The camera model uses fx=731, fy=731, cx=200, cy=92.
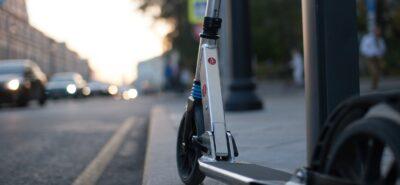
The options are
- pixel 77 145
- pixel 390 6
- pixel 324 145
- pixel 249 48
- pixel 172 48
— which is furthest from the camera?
pixel 172 48

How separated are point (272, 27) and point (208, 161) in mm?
36562

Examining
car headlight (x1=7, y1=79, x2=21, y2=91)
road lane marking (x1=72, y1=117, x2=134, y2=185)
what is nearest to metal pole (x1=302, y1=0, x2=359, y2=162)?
road lane marking (x1=72, y1=117, x2=134, y2=185)

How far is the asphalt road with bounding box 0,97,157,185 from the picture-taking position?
617 centimetres

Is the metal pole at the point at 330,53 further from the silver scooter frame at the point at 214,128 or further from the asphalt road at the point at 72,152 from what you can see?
the asphalt road at the point at 72,152

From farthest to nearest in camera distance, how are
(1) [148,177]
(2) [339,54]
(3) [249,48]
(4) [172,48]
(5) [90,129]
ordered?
(4) [172,48]
(3) [249,48]
(5) [90,129]
(1) [148,177]
(2) [339,54]

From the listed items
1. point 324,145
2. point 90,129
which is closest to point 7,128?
point 90,129

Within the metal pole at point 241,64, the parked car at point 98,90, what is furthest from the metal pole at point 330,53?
the parked car at point 98,90

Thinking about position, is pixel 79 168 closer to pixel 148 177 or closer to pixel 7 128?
pixel 148 177

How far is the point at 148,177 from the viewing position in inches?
214

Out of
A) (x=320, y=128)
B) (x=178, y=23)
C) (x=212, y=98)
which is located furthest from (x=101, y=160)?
(x=178, y=23)

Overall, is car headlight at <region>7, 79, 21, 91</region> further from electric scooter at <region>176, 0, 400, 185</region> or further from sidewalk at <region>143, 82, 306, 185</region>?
electric scooter at <region>176, 0, 400, 185</region>

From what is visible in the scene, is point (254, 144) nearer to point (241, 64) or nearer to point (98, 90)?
point (241, 64)

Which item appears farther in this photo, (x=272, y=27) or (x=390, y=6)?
(x=272, y=27)

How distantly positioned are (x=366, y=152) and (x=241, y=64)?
9.72m
